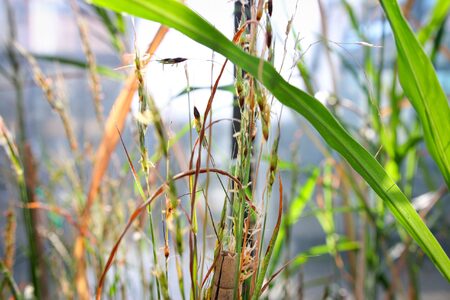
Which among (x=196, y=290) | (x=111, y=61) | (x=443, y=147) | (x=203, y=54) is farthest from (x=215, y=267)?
(x=111, y=61)

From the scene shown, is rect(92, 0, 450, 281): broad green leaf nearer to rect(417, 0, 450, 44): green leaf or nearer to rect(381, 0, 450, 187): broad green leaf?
rect(381, 0, 450, 187): broad green leaf

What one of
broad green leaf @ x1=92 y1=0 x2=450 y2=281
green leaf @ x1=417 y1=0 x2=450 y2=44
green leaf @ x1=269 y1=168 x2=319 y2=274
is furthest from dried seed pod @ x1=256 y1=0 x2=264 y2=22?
green leaf @ x1=269 y1=168 x2=319 y2=274

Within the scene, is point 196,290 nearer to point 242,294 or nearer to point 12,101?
point 242,294

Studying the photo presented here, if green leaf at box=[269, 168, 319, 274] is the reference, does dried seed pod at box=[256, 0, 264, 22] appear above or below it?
below

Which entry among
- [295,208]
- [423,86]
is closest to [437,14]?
[423,86]

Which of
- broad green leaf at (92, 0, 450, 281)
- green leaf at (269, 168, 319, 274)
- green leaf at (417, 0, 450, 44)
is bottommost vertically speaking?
broad green leaf at (92, 0, 450, 281)

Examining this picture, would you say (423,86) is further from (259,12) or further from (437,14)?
(437,14)
